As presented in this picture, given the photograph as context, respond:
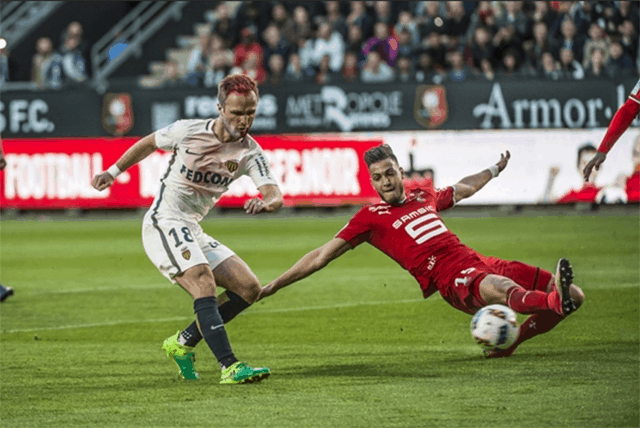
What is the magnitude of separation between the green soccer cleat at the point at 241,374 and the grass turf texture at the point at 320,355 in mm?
70

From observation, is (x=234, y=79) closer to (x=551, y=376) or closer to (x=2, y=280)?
(x=551, y=376)

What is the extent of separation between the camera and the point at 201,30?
2680cm

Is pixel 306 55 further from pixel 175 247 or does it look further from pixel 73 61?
pixel 175 247

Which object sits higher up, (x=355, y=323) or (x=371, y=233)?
(x=371, y=233)

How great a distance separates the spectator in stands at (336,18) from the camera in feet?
78.0

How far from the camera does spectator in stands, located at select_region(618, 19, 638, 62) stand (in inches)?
837

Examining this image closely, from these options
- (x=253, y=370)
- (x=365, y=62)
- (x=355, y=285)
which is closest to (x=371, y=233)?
(x=253, y=370)

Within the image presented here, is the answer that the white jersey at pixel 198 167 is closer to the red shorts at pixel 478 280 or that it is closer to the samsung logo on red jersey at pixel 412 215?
the samsung logo on red jersey at pixel 412 215

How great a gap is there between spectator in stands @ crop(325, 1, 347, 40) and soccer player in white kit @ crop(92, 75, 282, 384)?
16689 mm

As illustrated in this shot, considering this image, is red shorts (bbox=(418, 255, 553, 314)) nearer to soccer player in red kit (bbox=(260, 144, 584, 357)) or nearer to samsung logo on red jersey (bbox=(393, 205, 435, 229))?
soccer player in red kit (bbox=(260, 144, 584, 357))

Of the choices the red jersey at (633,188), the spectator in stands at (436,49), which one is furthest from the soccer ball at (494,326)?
the spectator in stands at (436,49)

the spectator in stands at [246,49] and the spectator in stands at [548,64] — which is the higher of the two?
the spectator in stands at [246,49]

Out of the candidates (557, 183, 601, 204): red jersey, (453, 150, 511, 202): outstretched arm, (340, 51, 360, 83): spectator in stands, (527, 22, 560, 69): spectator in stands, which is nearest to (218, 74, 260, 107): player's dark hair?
(453, 150, 511, 202): outstretched arm

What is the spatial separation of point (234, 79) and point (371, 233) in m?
1.50
